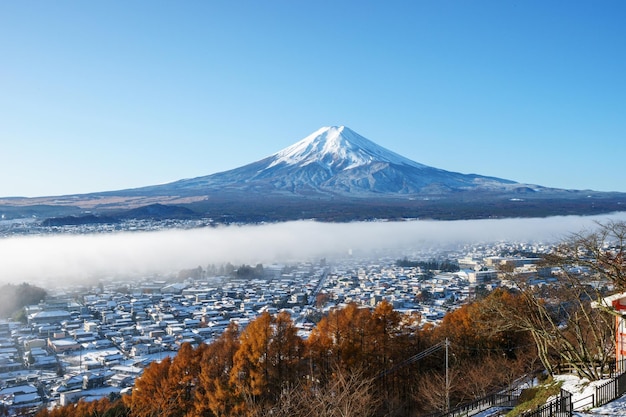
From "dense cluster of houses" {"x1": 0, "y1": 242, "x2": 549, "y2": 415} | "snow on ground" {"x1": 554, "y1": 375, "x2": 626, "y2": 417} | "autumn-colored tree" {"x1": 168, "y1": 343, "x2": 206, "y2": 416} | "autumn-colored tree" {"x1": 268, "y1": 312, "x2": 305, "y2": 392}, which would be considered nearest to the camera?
"snow on ground" {"x1": 554, "y1": 375, "x2": 626, "y2": 417}

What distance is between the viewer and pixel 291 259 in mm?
61844

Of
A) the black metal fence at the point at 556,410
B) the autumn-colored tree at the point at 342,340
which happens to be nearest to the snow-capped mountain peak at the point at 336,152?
the autumn-colored tree at the point at 342,340

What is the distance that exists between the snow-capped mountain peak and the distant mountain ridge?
10.2 inches

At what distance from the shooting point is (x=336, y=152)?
14862cm

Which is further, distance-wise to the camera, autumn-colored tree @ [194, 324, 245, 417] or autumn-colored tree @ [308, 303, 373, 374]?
autumn-colored tree @ [308, 303, 373, 374]

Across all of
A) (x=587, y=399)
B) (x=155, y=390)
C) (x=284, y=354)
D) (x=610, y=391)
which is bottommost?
(x=155, y=390)

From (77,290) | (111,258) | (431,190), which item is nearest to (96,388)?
(77,290)

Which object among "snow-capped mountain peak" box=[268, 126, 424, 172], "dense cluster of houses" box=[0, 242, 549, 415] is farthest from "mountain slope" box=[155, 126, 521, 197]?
"dense cluster of houses" box=[0, 242, 549, 415]

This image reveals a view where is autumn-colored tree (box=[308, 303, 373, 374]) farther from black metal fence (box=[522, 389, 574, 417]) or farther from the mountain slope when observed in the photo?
the mountain slope

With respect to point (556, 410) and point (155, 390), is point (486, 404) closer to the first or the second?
point (556, 410)

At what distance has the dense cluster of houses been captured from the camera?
19.8 metres

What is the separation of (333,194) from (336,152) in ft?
91.5

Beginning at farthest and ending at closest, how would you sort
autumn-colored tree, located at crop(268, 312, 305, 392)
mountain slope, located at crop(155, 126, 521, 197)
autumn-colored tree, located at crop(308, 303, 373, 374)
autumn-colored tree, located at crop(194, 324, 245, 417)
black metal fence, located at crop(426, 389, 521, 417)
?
mountain slope, located at crop(155, 126, 521, 197) < autumn-colored tree, located at crop(308, 303, 373, 374) < autumn-colored tree, located at crop(268, 312, 305, 392) < autumn-colored tree, located at crop(194, 324, 245, 417) < black metal fence, located at crop(426, 389, 521, 417)

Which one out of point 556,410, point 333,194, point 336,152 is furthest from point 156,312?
point 336,152
